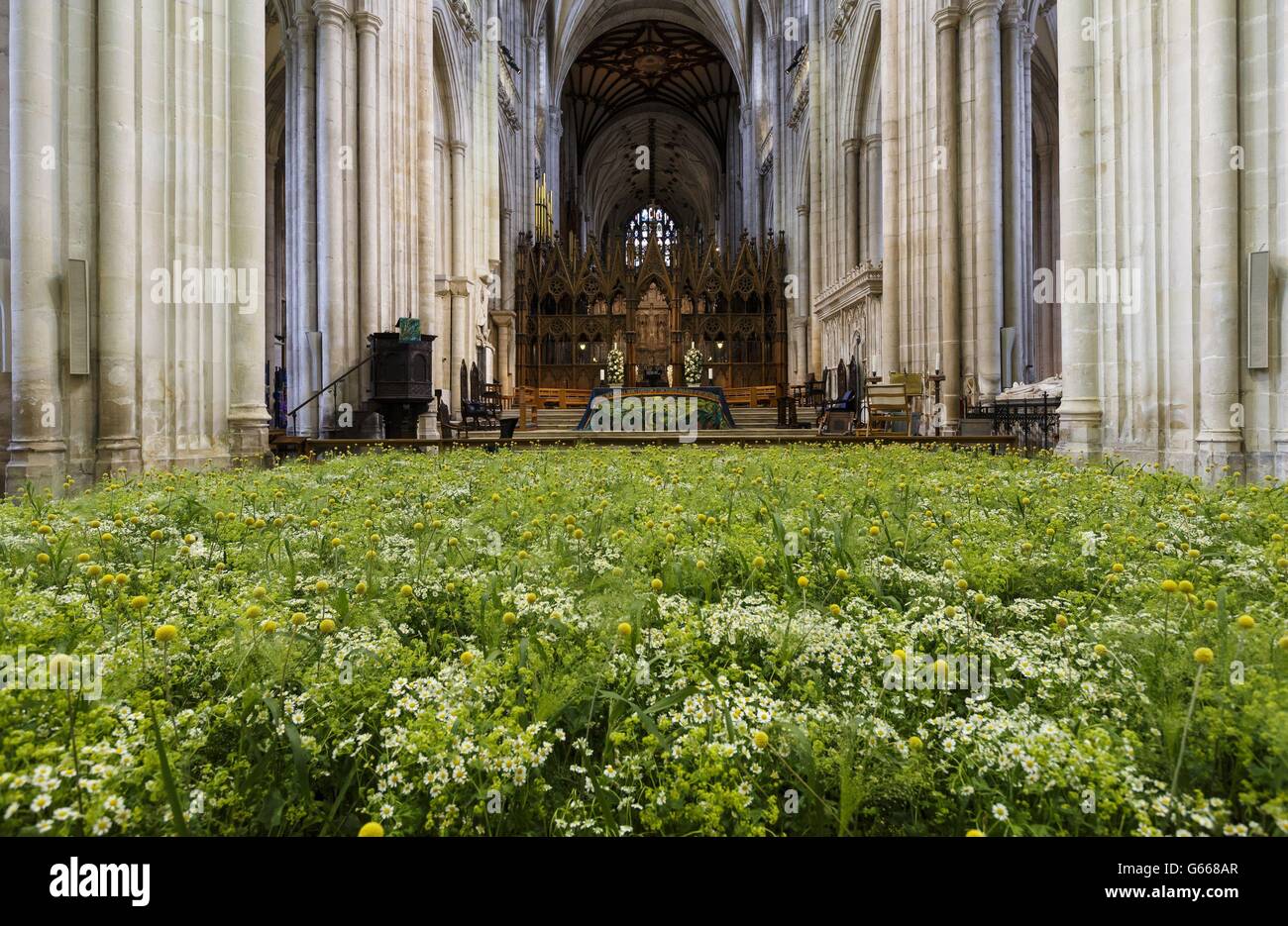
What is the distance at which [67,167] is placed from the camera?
687 centimetres

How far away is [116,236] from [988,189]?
13.6 meters

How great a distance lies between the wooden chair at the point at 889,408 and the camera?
13.0 meters

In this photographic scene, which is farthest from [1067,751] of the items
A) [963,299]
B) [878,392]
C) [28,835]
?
[963,299]

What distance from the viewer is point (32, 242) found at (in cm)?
659

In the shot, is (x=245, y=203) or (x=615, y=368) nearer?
(x=245, y=203)

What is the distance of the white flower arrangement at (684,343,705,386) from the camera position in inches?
1075

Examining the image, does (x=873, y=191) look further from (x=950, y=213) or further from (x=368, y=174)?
(x=368, y=174)

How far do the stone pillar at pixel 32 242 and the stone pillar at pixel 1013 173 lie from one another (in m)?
14.3

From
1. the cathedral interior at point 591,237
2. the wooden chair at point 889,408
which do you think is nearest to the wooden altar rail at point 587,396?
the cathedral interior at point 591,237

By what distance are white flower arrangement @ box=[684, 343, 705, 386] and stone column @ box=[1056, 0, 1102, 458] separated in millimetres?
18775

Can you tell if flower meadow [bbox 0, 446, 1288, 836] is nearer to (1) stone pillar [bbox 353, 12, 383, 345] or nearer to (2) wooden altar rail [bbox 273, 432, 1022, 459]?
(2) wooden altar rail [bbox 273, 432, 1022, 459]

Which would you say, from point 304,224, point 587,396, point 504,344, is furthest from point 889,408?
point 504,344

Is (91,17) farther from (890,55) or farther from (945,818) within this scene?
(890,55)
